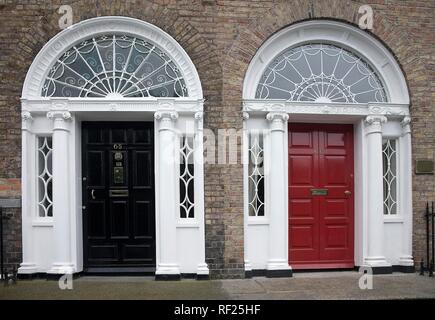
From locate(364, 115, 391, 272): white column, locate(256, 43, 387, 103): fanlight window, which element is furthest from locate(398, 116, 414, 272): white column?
locate(256, 43, 387, 103): fanlight window

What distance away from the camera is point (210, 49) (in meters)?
6.51

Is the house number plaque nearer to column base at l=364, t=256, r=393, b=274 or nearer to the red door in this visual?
the red door

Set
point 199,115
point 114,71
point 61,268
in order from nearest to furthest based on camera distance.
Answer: point 61,268
point 199,115
point 114,71

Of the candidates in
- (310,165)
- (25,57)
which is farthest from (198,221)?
(25,57)

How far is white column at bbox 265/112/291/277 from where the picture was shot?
258 inches

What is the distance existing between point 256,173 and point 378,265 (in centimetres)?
245

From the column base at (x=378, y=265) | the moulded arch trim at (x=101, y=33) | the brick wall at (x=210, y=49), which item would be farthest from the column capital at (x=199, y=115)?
the column base at (x=378, y=265)

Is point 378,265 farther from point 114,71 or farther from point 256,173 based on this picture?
point 114,71

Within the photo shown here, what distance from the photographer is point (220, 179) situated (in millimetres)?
6480

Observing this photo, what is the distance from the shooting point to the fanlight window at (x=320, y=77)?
6.83 metres

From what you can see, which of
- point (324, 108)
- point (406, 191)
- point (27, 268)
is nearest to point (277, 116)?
point (324, 108)

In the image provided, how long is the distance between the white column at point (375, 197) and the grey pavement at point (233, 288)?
33 centimetres

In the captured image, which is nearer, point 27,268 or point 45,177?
point 27,268

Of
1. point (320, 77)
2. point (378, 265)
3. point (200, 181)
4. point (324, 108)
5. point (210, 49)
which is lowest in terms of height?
point (378, 265)
